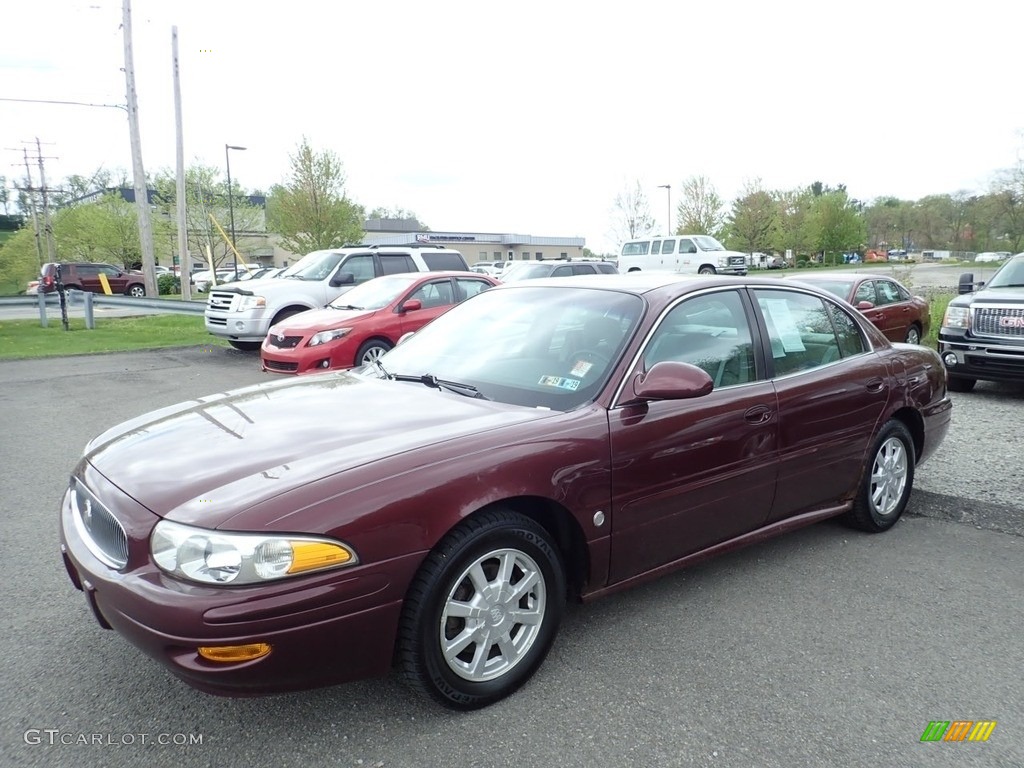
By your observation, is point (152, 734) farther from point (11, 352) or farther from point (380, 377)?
point (11, 352)

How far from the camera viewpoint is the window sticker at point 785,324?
156 inches

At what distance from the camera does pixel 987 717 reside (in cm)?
266

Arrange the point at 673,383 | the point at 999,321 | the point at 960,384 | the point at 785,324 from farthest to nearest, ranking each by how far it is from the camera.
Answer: the point at 960,384
the point at 999,321
the point at 785,324
the point at 673,383

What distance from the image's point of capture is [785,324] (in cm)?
402

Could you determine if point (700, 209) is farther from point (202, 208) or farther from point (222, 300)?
point (222, 300)

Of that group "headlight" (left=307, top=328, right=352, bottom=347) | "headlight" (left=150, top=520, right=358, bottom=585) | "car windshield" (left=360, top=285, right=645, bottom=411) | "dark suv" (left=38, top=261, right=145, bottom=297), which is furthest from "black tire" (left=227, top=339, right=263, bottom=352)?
"dark suv" (left=38, top=261, right=145, bottom=297)

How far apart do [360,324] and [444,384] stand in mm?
6481

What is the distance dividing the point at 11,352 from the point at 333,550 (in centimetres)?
1338

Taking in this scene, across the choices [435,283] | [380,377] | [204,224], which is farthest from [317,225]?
[380,377]

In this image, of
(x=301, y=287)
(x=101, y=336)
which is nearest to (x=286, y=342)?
(x=301, y=287)

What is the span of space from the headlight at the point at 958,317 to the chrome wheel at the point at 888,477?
17.5ft

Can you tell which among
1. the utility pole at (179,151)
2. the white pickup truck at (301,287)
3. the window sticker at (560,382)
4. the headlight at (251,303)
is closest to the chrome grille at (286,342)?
the white pickup truck at (301,287)

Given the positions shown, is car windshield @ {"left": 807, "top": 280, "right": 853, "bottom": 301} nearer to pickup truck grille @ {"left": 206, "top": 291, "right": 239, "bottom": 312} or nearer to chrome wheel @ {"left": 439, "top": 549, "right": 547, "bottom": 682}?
pickup truck grille @ {"left": 206, "top": 291, "right": 239, "bottom": 312}

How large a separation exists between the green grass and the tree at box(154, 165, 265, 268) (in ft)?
104
